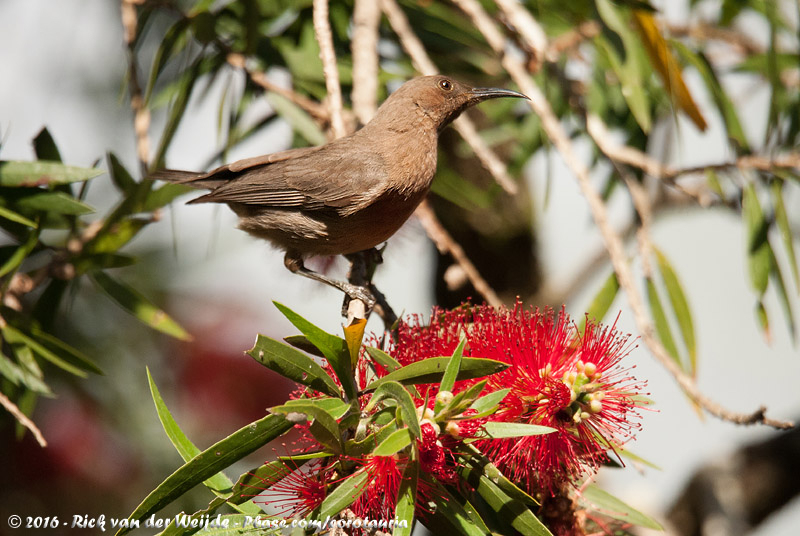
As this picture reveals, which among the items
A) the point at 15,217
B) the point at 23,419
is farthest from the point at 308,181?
the point at 23,419

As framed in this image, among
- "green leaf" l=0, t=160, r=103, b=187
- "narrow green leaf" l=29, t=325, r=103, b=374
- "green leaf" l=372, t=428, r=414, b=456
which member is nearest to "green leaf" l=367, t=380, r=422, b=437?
"green leaf" l=372, t=428, r=414, b=456

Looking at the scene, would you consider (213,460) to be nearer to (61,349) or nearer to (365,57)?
(61,349)

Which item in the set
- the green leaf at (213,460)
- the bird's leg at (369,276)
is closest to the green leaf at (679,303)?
the bird's leg at (369,276)

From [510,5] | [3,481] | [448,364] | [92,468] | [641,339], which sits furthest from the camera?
[92,468]

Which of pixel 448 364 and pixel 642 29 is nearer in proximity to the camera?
pixel 448 364

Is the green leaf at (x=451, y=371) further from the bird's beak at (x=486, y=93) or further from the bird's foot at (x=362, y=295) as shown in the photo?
the bird's beak at (x=486, y=93)

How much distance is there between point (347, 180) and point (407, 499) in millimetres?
1693

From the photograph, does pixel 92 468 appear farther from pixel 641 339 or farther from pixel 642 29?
pixel 642 29

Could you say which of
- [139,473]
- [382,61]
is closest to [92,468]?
[139,473]

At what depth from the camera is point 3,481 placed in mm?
3693

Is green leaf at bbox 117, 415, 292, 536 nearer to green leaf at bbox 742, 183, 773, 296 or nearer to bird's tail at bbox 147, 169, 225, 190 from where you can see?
bird's tail at bbox 147, 169, 225, 190

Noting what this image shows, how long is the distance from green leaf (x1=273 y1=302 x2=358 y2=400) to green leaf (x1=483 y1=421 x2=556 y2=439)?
332 millimetres

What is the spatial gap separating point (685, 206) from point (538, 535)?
12.7 ft

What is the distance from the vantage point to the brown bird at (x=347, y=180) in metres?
3.01
